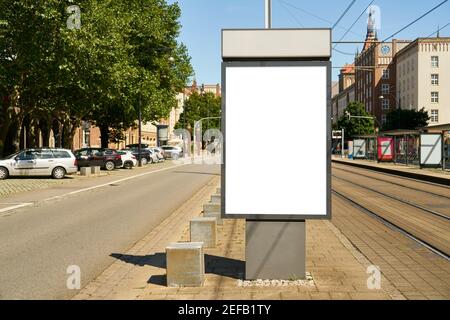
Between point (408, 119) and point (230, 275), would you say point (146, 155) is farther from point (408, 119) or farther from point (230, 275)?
point (408, 119)

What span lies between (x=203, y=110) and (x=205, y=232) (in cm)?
10629

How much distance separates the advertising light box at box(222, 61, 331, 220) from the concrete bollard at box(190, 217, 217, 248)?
8.05 feet

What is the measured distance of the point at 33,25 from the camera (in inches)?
976

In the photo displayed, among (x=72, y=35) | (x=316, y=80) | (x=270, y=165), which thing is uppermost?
(x=72, y=35)

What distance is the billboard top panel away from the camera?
5.80 metres

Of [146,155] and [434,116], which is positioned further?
[434,116]

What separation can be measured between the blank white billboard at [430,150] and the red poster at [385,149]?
1104cm

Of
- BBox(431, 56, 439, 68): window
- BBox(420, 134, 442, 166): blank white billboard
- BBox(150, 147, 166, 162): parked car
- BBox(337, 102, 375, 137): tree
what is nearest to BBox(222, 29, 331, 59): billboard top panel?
BBox(420, 134, 442, 166): blank white billboard

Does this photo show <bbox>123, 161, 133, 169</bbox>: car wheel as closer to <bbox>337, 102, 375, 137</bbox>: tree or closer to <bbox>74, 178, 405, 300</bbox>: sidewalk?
<bbox>74, 178, 405, 300</bbox>: sidewalk

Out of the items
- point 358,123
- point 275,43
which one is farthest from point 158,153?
point 358,123

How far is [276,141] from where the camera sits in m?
5.95

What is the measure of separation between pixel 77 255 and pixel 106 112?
110 feet
